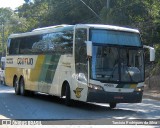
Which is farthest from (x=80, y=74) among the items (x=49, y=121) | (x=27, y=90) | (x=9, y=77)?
(x=9, y=77)

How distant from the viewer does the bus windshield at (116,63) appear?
53.1ft

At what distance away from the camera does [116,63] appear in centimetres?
1645

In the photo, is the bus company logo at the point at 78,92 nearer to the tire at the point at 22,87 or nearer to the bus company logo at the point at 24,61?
the bus company logo at the point at 24,61

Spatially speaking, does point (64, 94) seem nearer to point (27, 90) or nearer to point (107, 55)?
point (107, 55)

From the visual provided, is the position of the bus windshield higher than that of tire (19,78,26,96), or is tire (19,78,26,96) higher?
the bus windshield

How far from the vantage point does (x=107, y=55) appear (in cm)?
1636

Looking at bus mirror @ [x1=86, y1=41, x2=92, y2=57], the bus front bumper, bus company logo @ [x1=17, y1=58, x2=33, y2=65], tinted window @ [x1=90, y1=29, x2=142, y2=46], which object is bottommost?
the bus front bumper

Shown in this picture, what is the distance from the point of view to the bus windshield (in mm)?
16188

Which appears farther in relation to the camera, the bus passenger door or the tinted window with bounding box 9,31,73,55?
the tinted window with bounding box 9,31,73,55

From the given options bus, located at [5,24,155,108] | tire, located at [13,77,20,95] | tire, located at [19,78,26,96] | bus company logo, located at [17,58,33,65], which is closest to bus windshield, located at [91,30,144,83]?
bus, located at [5,24,155,108]

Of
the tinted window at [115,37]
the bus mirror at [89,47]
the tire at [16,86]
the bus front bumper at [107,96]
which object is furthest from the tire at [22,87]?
the bus mirror at [89,47]

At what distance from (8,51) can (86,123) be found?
14912 mm

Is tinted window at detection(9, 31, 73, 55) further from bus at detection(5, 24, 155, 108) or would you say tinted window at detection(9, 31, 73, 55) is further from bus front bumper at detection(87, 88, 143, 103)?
bus front bumper at detection(87, 88, 143, 103)

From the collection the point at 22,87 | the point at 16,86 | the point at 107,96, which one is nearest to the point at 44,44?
the point at 22,87
